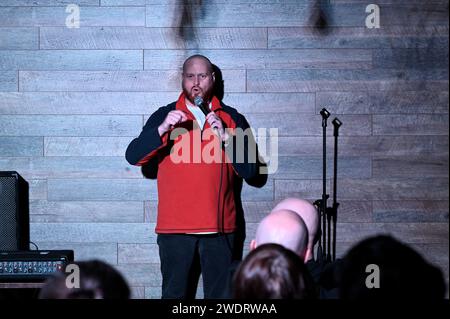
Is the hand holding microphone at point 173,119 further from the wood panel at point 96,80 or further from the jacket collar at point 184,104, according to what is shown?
the wood panel at point 96,80

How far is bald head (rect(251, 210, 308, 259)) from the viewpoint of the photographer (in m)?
2.26

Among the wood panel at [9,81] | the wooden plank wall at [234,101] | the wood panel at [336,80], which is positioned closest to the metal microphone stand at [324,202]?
the wooden plank wall at [234,101]

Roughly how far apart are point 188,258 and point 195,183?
433 mm

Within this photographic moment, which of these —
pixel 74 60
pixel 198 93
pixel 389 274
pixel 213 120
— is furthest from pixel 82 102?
pixel 389 274

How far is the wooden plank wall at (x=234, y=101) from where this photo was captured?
3789mm

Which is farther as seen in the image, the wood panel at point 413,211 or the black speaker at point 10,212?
the wood panel at point 413,211

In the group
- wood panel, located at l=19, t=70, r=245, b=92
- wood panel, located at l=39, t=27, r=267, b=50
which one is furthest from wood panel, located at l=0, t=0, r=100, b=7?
wood panel, located at l=19, t=70, r=245, b=92

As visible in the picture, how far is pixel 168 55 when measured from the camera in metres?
3.80

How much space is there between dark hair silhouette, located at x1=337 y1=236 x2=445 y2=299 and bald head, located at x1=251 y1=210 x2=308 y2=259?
45cm

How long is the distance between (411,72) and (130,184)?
6.29 ft

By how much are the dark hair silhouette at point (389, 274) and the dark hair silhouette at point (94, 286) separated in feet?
2.11

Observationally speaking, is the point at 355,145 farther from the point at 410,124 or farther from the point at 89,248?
the point at 89,248
